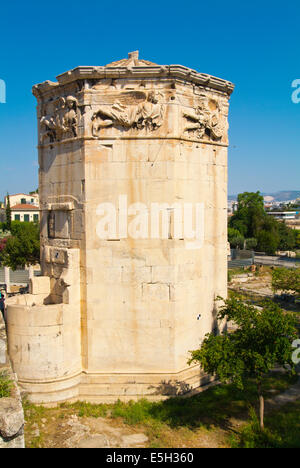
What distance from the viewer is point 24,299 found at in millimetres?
12430

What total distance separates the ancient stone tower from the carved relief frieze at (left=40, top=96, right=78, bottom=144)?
50 millimetres

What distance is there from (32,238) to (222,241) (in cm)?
2465

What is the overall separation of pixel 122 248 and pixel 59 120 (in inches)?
173

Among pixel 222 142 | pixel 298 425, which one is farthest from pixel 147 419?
pixel 222 142

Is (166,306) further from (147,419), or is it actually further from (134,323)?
(147,419)

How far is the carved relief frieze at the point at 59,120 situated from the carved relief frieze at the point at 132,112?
0.76 m

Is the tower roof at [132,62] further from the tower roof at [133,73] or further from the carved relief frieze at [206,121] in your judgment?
the carved relief frieze at [206,121]

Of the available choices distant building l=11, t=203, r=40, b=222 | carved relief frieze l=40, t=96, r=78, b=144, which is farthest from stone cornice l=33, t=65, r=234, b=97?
distant building l=11, t=203, r=40, b=222

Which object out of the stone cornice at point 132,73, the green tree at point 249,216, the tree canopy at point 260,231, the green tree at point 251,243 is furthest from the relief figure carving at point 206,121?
the green tree at point 249,216

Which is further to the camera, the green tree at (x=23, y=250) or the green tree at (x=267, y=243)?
the green tree at (x=267, y=243)

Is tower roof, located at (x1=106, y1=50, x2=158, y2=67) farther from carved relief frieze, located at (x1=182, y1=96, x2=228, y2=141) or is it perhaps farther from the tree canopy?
the tree canopy

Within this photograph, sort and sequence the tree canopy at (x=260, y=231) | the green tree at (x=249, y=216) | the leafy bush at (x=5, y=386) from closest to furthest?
the leafy bush at (x=5, y=386) < the tree canopy at (x=260, y=231) < the green tree at (x=249, y=216)

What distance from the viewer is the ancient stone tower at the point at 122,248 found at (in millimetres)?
10953
